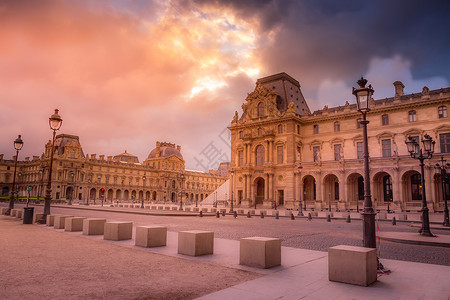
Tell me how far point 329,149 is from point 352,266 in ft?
155

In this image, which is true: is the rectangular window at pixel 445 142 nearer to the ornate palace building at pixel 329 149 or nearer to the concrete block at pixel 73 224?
the ornate palace building at pixel 329 149

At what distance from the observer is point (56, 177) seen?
9231 centimetres

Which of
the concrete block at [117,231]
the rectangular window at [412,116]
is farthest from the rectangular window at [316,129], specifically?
the concrete block at [117,231]

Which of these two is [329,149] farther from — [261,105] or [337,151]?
[261,105]

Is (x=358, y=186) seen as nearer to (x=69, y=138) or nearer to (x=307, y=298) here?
(x=307, y=298)

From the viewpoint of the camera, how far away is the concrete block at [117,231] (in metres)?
11.0

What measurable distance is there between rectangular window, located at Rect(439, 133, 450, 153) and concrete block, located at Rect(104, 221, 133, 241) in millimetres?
42662

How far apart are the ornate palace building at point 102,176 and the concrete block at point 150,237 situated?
6951 cm

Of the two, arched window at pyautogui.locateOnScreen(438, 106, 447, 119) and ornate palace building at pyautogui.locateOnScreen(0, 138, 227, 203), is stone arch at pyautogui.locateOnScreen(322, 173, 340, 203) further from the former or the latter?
ornate palace building at pyautogui.locateOnScreen(0, 138, 227, 203)

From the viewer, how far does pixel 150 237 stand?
9719 mm

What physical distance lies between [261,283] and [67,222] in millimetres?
10664

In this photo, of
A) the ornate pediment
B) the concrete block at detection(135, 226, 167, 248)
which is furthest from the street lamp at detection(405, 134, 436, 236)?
the ornate pediment

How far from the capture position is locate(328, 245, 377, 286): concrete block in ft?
A: 19.1

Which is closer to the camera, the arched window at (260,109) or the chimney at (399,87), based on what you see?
the chimney at (399,87)
